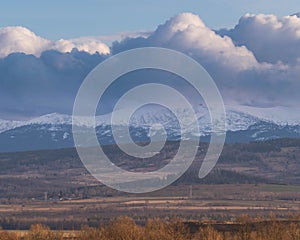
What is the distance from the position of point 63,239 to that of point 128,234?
20.6 metres

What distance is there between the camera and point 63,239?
475 ft

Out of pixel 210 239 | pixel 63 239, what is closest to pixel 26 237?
pixel 63 239

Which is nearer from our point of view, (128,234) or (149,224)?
(128,234)

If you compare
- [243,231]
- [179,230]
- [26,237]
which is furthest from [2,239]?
[243,231]

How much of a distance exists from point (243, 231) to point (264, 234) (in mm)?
7574

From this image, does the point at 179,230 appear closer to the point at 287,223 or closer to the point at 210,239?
the point at 210,239

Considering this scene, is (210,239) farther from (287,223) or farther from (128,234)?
(287,223)

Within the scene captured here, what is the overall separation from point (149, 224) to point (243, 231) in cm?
1520

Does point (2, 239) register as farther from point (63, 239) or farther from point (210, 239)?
point (210, 239)

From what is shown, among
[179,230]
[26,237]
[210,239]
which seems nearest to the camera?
[210,239]

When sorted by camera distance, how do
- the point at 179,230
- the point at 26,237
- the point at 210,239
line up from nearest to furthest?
the point at 210,239 < the point at 179,230 < the point at 26,237

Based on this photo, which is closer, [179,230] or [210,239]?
[210,239]

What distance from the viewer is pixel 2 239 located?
452 ft

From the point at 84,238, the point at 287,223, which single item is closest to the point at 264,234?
the point at 287,223
